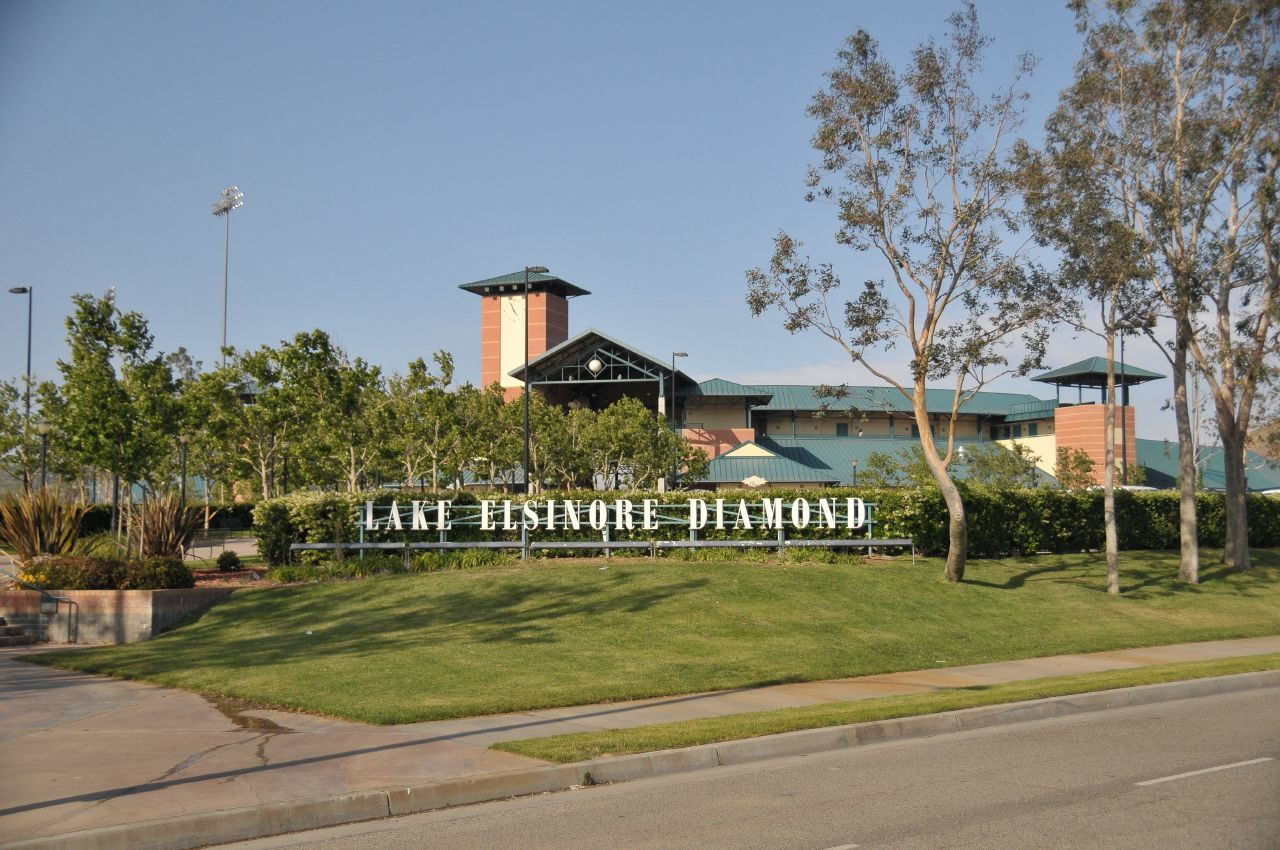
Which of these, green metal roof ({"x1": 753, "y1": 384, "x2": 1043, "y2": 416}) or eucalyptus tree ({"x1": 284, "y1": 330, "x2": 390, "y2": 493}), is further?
green metal roof ({"x1": 753, "y1": 384, "x2": 1043, "y2": 416})

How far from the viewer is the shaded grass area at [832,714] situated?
1090 centimetres

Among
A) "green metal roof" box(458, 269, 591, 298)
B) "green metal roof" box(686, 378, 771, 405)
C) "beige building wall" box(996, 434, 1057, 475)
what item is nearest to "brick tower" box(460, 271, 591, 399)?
"green metal roof" box(458, 269, 591, 298)

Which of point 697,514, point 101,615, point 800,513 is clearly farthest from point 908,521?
point 101,615

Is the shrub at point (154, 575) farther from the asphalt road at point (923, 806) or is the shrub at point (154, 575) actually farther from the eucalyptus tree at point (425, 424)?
the eucalyptus tree at point (425, 424)

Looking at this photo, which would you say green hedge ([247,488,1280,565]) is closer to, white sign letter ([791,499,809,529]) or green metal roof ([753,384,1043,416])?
white sign letter ([791,499,809,529])

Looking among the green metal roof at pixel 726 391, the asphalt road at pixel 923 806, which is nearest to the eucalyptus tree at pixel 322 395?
the asphalt road at pixel 923 806

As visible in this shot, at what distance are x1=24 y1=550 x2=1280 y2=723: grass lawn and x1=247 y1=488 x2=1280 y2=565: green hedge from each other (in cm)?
156

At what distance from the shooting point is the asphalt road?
790cm

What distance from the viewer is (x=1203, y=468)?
7862 cm

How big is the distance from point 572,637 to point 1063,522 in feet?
66.9

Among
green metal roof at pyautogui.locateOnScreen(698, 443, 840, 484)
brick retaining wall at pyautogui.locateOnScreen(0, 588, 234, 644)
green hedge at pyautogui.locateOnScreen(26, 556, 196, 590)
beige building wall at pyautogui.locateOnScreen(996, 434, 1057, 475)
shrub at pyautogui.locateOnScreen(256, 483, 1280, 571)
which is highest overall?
beige building wall at pyautogui.locateOnScreen(996, 434, 1057, 475)

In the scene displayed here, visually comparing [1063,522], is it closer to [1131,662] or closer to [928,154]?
[928,154]

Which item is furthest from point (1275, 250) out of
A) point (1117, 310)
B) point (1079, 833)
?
point (1079, 833)

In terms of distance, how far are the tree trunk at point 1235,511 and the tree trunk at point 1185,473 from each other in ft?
6.55
